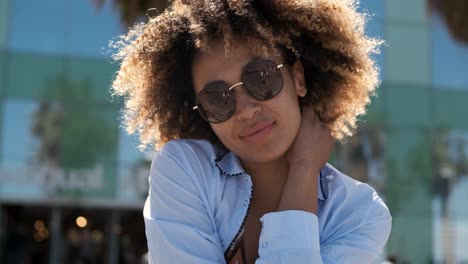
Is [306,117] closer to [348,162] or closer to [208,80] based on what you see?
[208,80]

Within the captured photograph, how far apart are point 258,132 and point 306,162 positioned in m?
0.18

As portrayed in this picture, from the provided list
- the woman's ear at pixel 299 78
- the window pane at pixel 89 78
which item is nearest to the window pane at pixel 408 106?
the window pane at pixel 89 78

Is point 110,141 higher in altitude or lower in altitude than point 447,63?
lower

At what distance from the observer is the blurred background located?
1627 centimetres

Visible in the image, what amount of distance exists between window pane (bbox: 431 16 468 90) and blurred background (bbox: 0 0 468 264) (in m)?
0.03

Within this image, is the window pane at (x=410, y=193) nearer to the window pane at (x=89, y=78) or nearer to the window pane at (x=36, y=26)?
the window pane at (x=89, y=78)

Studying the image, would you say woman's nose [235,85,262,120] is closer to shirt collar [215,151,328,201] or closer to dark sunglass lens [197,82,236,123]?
dark sunglass lens [197,82,236,123]

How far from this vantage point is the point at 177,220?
2.07 meters

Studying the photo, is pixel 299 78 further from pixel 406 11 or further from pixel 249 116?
pixel 406 11

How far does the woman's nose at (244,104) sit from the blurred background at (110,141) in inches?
526

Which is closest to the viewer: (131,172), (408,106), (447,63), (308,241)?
(308,241)

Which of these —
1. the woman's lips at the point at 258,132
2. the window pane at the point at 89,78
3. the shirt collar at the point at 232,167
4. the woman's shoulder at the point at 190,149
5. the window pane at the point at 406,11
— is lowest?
the window pane at the point at 89,78

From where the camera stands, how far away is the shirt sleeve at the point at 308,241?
6.51 feet

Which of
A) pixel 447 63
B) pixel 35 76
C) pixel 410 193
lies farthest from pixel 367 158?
pixel 35 76
